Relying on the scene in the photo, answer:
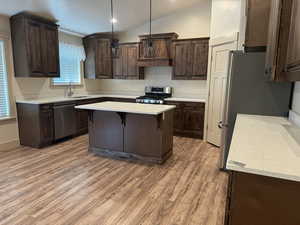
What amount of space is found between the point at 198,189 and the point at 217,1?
3651mm

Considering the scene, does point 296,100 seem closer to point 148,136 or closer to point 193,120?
point 148,136

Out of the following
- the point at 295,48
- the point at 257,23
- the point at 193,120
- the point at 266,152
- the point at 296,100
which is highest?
the point at 257,23

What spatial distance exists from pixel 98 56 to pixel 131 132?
10.5ft

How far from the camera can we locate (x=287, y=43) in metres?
1.35

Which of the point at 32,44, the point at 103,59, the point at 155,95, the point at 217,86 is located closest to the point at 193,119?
the point at 217,86

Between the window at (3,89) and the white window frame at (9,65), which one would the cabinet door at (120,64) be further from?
the window at (3,89)

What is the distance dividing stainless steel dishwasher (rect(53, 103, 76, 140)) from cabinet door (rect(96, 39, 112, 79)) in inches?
61.6

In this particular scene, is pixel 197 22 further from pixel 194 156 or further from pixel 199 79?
pixel 194 156

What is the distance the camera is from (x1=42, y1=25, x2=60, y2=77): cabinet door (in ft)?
13.9

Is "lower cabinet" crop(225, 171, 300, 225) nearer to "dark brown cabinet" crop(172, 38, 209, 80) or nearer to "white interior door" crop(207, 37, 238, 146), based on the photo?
"white interior door" crop(207, 37, 238, 146)

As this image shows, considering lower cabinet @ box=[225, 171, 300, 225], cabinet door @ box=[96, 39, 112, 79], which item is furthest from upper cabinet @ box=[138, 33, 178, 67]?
lower cabinet @ box=[225, 171, 300, 225]

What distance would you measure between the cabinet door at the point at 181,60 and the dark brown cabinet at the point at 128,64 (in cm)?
108

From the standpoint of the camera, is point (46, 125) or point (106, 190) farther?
point (46, 125)

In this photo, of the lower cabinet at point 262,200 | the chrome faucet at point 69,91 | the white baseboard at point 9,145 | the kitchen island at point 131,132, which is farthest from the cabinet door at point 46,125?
the lower cabinet at point 262,200
